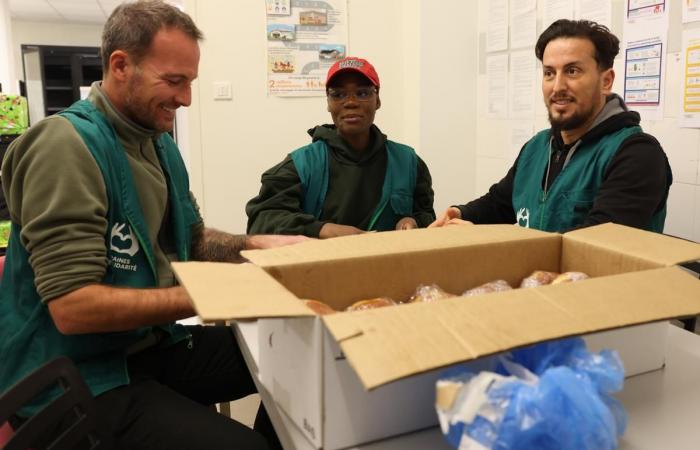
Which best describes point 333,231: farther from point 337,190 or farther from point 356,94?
point 356,94

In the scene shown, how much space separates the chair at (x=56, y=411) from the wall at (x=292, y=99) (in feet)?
8.28

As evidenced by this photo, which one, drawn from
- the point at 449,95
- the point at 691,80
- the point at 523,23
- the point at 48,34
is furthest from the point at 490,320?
the point at 48,34

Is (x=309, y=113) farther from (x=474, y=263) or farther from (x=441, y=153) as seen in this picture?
(x=474, y=263)

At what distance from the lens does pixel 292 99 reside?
3637 mm

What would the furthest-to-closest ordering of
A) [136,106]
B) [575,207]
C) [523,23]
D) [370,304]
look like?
[523,23], [575,207], [136,106], [370,304]

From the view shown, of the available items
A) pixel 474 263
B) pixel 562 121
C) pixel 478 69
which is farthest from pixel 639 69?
pixel 474 263

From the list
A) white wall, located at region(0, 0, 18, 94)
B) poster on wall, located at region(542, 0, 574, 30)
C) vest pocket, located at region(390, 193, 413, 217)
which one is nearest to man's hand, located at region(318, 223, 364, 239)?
vest pocket, located at region(390, 193, 413, 217)

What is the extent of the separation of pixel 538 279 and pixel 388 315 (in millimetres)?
537

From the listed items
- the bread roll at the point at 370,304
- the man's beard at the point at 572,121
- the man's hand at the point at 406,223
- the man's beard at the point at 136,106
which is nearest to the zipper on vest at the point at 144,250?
the man's beard at the point at 136,106

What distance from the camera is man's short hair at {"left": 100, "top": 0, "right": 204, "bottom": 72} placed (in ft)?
4.58

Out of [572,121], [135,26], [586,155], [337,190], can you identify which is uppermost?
[135,26]

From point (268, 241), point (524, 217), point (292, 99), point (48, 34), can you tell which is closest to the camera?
point (268, 241)

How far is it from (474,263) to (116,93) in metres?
0.92

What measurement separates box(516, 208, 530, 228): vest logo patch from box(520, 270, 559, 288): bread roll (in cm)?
72
